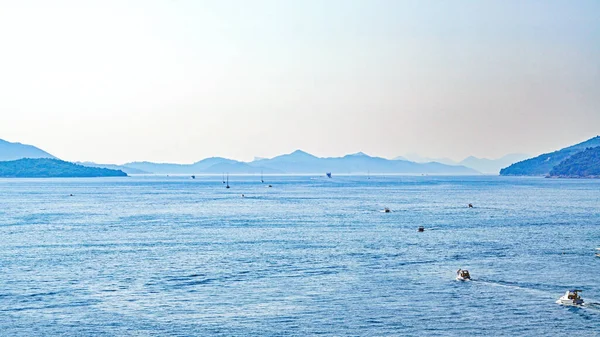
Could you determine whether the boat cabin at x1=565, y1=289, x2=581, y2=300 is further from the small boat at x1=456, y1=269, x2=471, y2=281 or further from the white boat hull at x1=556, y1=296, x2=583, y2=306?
the small boat at x1=456, y1=269, x2=471, y2=281

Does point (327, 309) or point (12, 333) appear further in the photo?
point (327, 309)

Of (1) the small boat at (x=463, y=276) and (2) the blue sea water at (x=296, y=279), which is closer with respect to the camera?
(2) the blue sea water at (x=296, y=279)

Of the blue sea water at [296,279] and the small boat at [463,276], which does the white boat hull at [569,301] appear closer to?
the blue sea water at [296,279]

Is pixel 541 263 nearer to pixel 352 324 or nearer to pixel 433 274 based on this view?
pixel 433 274

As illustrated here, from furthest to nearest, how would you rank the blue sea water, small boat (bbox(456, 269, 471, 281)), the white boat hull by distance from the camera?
small boat (bbox(456, 269, 471, 281)), the white boat hull, the blue sea water

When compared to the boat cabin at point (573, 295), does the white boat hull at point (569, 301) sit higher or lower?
lower

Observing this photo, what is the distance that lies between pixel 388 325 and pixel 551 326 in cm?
969

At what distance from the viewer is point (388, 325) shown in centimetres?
4444

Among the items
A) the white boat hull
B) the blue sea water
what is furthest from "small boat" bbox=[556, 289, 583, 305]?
the blue sea water

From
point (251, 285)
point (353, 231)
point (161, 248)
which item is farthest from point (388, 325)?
point (353, 231)

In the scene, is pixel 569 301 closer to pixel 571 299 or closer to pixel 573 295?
Result: pixel 571 299

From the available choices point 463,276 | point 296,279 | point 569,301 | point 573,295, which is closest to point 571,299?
point 569,301

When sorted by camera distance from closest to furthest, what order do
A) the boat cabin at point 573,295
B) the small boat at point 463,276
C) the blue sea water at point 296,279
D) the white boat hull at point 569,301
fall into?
1. the blue sea water at point 296,279
2. the white boat hull at point 569,301
3. the boat cabin at point 573,295
4. the small boat at point 463,276

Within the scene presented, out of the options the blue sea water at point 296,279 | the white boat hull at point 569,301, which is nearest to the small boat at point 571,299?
the white boat hull at point 569,301
